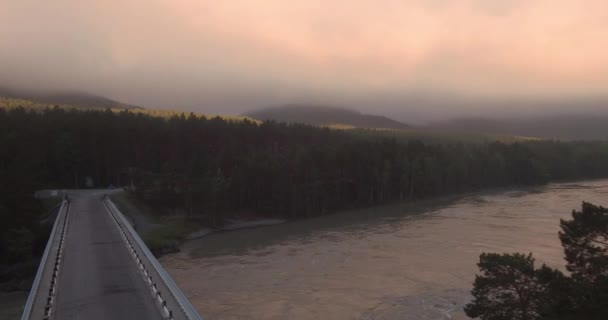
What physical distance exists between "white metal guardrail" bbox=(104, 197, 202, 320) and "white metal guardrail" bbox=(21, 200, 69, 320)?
4104mm

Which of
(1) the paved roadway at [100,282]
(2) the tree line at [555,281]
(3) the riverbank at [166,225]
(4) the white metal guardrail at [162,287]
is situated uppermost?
(2) the tree line at [555,281]

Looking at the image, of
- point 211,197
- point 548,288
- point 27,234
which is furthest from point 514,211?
Answer: point 27,234

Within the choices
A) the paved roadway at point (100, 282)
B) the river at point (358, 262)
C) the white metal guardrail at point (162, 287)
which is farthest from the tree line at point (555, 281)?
the paved roadway at point (100, 282)

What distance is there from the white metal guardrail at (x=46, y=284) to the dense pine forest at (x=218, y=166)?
22.2m

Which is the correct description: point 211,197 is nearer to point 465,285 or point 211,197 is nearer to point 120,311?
point 465,285

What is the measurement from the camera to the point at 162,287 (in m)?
22.0

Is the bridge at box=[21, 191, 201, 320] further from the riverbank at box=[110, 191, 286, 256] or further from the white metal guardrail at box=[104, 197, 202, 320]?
the riverbank at box=[110, 191, 286, 256]

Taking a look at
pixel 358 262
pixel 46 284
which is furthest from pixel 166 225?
pixel 46 284

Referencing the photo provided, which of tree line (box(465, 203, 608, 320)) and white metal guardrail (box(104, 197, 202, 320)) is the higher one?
tree line (box(465, 203, 608, 320))

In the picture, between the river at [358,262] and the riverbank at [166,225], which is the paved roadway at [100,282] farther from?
the riverbank at [166,225]

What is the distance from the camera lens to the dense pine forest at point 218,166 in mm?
70000

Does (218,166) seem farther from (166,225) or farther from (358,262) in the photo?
(358,262)

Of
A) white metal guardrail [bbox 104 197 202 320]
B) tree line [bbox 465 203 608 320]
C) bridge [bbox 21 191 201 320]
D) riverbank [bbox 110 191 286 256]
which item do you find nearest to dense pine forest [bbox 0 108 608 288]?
riverbank [bbox 110 191 286 256]

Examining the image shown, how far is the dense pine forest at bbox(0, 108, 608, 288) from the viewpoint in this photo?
230 feet
